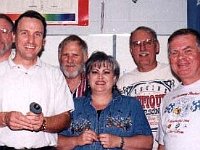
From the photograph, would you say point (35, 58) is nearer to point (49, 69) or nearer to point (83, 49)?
point (49, 69)

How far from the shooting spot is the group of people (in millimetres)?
2148

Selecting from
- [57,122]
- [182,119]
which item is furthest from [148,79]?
[57,122]

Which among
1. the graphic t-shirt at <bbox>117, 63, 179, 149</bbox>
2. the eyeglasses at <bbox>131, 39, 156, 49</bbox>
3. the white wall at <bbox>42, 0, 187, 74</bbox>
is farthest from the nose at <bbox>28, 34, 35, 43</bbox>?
the white wall at <bbox>42, 0, 187, 74</bbox>

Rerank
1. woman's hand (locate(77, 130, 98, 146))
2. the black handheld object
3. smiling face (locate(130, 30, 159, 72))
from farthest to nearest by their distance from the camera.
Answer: smiling face (locate(130, 30, 159, 72))
woman's hand (locate(77, 130, 98, 146))
the black handheld object

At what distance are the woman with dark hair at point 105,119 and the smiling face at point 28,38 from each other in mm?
500

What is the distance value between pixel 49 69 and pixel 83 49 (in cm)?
78

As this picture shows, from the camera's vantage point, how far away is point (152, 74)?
305 centimetres

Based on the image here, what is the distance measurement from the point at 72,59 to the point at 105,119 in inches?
30.2

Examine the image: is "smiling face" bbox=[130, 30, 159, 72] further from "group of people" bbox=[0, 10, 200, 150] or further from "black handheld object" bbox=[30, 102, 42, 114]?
"black handheld object" bbox=[30, 102, 42, 114]

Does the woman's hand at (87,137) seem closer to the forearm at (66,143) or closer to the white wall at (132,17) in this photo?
the forearm at (66,143)

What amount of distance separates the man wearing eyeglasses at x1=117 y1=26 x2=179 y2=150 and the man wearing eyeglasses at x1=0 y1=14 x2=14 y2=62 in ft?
3.06

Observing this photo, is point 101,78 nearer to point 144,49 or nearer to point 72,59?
point 72,59

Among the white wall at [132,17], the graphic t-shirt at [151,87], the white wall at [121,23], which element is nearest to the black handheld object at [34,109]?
the graphic t-shirt at [151,87]

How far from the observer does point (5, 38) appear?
2855 mm
